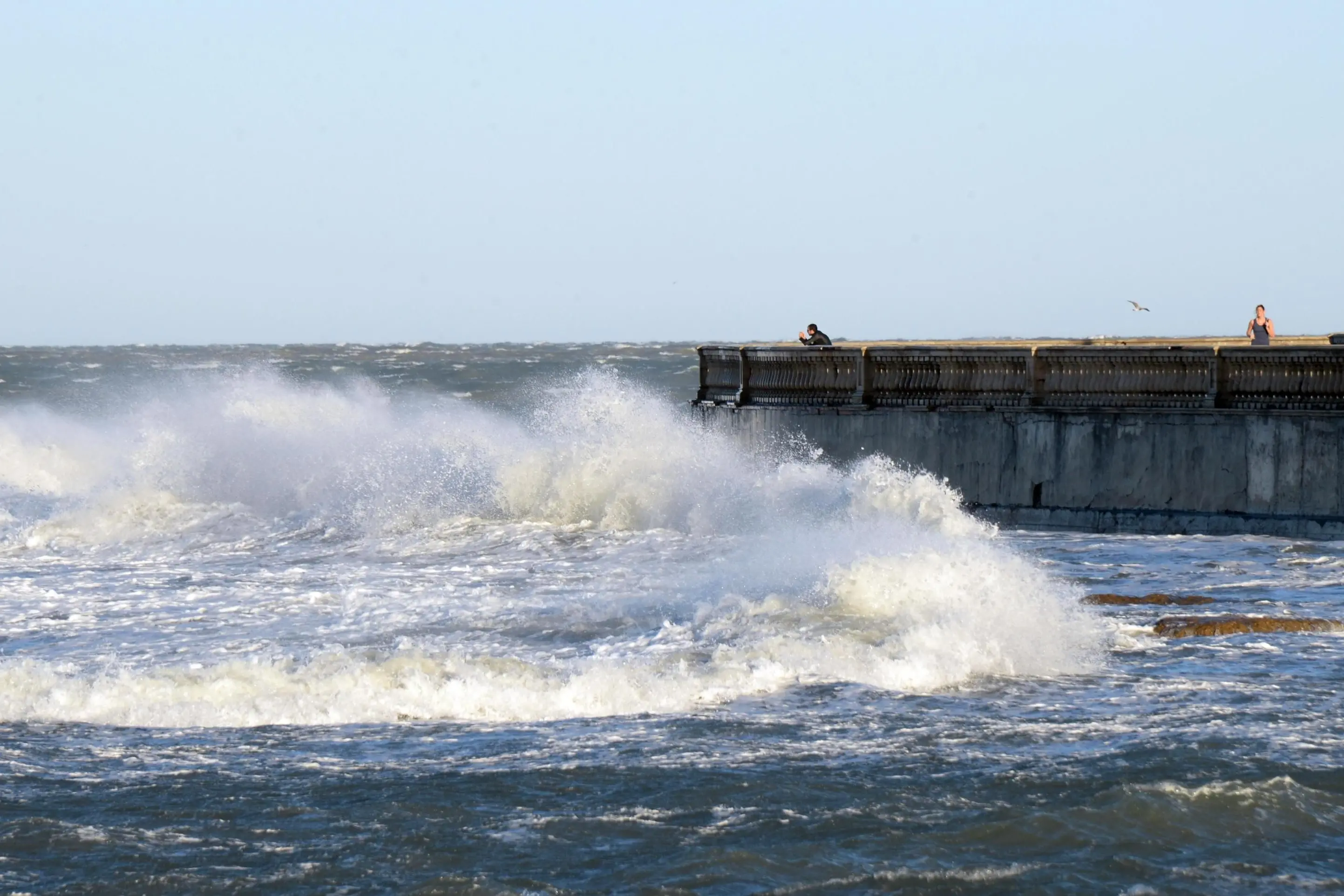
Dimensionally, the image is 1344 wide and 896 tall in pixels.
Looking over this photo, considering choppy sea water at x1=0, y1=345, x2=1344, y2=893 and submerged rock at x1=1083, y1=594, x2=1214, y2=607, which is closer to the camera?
choppy sea water at x1=0, y1=345, x2=1344, y2=893

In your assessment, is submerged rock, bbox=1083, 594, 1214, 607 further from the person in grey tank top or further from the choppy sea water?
the person in grey tank top

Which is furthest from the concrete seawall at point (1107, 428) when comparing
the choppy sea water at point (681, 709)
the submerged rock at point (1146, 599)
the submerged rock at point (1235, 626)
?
the submerged rock at point (1235, 626)

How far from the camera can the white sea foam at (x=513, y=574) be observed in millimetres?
9711

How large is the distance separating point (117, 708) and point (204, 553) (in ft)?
31.9

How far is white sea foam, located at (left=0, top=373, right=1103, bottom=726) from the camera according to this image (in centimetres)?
971

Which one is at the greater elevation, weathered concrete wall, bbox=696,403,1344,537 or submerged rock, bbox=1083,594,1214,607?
weathered concrete wall, bbox=696,403,1344,537

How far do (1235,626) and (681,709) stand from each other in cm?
460

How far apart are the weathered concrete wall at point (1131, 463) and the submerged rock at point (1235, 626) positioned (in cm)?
603

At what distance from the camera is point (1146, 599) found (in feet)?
42.9

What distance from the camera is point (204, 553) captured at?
18.7 meters

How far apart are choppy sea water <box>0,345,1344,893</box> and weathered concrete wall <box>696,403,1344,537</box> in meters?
0.51

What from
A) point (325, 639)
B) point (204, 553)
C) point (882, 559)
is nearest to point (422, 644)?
point (325, 639)

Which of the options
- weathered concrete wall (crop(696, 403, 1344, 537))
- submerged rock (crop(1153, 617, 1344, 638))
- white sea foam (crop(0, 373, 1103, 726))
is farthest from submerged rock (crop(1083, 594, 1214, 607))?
weathered concrete wall (crop(696, 403, 1344, 537))

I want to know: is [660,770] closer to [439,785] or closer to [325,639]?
[439,785]
